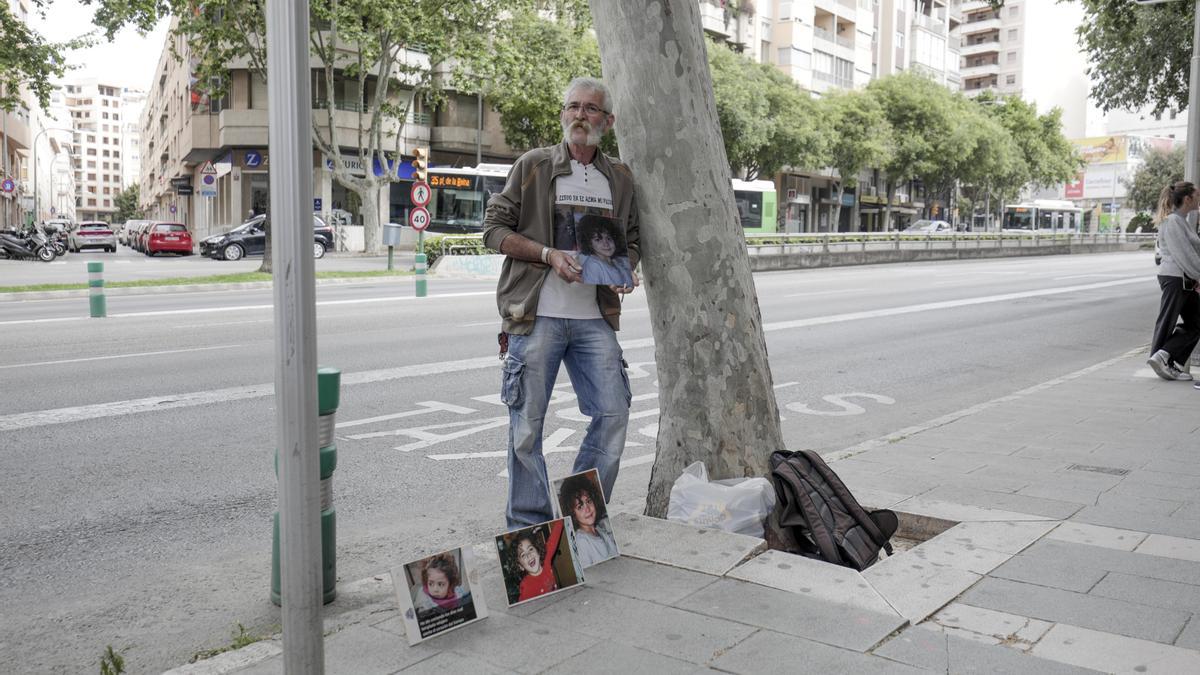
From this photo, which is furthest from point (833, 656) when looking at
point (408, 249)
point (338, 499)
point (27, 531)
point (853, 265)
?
point (408, 249)

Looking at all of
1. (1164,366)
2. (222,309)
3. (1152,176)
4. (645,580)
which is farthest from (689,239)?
(1152,176)

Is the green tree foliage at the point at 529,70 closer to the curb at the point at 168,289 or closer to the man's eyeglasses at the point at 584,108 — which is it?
the curb at the point at 168,289

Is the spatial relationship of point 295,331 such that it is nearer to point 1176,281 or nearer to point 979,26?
point 1176,281

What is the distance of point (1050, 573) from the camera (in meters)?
3.85

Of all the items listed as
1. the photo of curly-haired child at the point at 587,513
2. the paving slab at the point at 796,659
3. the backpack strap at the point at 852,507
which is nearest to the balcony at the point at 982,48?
the backpack strap at the point at 852,507

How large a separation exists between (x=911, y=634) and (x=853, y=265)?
1304 inches

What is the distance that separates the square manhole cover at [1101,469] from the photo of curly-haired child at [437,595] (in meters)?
3.85

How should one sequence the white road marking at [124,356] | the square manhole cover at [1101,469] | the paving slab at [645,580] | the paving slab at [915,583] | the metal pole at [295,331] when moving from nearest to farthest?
the metal pole at [295,331]
the paving slab at [915,583]
the paving slab at [645,580]
the square manhole cover at [1101,469]
the white road marking at [124,356]

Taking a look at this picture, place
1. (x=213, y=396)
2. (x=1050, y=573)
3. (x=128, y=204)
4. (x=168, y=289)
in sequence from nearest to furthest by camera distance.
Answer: (x=1050, y=573) → (x=213, y=396) → (x=168, y=289) → (x=128, y=204)

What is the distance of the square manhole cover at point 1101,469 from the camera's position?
18.4ft

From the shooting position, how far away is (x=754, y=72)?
51.8 m

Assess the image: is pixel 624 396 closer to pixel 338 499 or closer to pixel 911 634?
pixel 911 634

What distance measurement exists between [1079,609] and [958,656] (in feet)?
2.18

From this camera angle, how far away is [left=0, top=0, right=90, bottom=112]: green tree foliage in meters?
23.2
